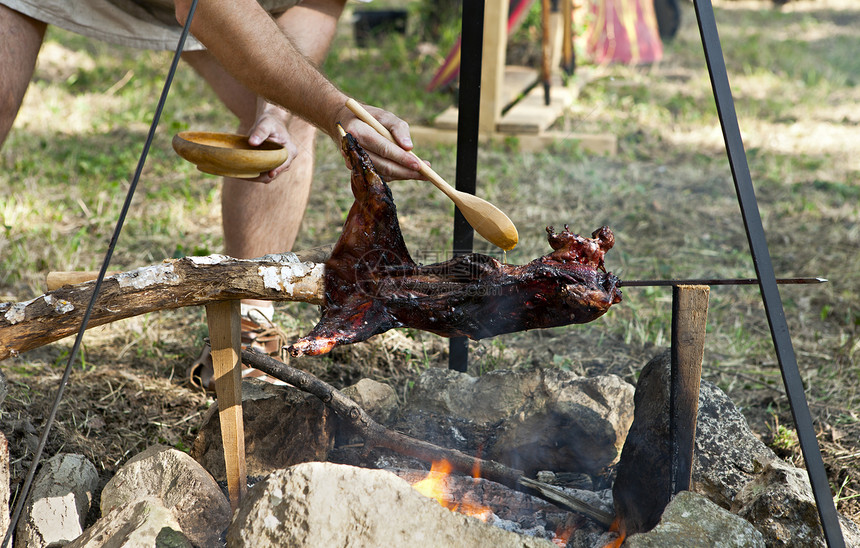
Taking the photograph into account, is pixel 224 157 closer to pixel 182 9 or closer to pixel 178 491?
pixel 182 9

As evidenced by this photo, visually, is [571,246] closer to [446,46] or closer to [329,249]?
[329,249]

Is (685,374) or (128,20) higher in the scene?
(128,20)

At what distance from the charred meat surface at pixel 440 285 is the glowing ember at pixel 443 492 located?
16.9 inches

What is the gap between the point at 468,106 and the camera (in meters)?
2.25

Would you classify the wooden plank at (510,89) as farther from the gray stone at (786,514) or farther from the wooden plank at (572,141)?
the gray stone at (786,514)

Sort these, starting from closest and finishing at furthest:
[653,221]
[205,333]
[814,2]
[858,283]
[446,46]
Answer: [205,333] → [858,283] → [653,221] → [446,46] → [814,2]

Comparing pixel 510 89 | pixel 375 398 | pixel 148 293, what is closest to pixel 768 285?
pixel 375 398

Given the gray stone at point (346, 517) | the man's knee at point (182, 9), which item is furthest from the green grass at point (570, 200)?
the gray stone at point (346, 517)

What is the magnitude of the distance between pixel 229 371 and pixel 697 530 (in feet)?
3.79

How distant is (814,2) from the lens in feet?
40.9

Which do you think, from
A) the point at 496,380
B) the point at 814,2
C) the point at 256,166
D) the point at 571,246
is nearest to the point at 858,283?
the point at 496,380

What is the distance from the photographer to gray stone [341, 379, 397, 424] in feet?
7.36

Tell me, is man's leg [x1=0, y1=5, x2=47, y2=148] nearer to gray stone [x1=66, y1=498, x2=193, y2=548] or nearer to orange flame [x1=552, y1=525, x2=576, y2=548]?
gray stone [x1=66, y1=498, x2=193, y2=548]

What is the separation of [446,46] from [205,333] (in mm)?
5601
